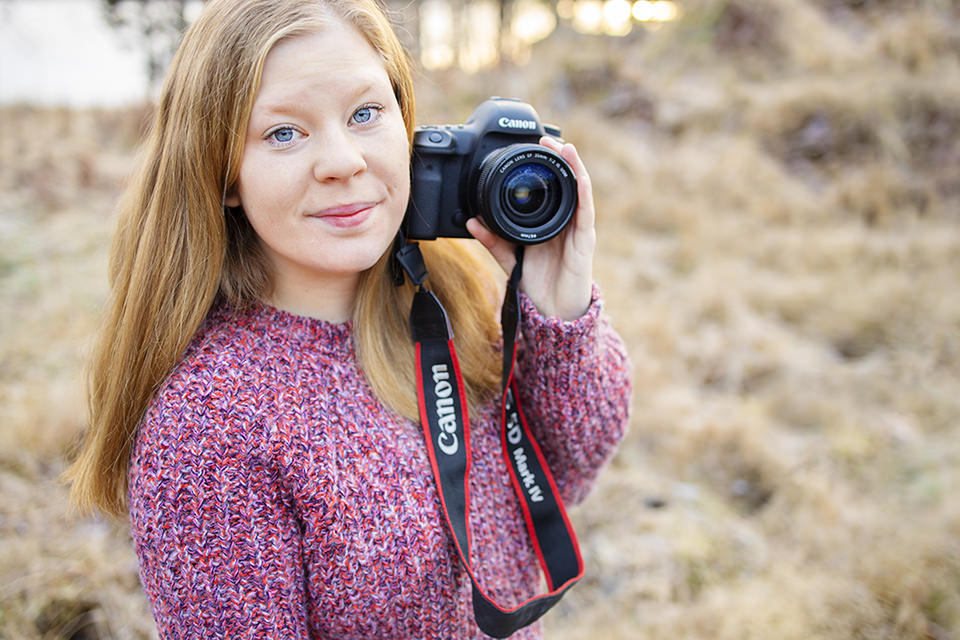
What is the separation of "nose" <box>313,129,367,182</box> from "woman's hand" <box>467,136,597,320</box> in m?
0.28

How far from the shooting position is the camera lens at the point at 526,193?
1.09 metres

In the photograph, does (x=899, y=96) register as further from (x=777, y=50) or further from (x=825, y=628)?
(x=825, y=628)

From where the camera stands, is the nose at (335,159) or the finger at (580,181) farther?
the finger at (580,181)

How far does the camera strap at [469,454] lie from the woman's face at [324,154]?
6.4 inches

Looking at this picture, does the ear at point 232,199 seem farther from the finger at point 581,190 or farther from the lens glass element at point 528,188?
the finger at point 581,190

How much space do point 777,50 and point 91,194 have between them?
679cm

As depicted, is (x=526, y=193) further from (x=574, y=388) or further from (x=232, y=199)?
(x=232, y=199)

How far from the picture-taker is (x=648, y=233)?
16.6ft

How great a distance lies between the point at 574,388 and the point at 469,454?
0.72 ft

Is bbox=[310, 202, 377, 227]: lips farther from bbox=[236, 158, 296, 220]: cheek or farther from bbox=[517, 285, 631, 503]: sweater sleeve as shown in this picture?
bbox=[517, 285, 631, 503]: sweater sleeve

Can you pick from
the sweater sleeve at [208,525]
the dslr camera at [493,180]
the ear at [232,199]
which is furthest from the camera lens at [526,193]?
the sweater sleeve at [208,525]

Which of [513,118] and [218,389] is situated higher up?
[513,118]

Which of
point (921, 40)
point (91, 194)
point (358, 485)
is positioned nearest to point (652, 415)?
point (358, 485)

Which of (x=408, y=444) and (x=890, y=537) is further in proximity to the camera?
(x=890, y=537)
